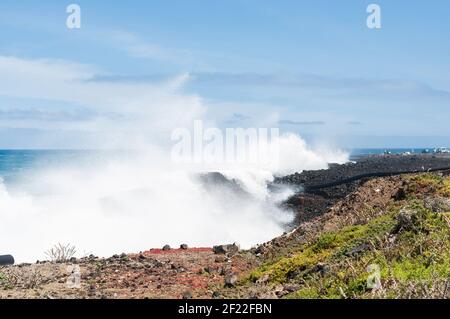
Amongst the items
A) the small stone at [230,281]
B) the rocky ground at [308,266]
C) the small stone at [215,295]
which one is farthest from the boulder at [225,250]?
the small stone at [215,295]

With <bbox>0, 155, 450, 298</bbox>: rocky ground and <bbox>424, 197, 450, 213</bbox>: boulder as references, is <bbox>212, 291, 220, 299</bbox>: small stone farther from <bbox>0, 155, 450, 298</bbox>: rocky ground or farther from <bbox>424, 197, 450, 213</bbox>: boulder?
<bbox>424, 197, 450, 213</bbox>: boulder

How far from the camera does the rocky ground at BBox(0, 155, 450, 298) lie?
797 centimetres

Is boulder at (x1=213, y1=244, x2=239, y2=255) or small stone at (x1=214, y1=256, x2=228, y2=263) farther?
boulder at (x1=213, y1=244, x2=239, y2=255)

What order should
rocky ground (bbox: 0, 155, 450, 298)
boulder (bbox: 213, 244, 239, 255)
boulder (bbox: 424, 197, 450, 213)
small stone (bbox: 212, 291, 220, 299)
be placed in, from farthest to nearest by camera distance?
boulder (bbox: 213, 244, 239, 255)
boulder (bbox: 424, 197, 450, 213)
small stone (bbox: 212, 291, 220, 299)
rocky ground (bbox: 0, 155, 450, 298)

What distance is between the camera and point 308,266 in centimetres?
1090

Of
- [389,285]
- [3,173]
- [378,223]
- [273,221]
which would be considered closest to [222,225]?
[273,221]

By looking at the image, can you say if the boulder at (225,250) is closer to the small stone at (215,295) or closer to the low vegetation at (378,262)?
the low vegetation at (378,262)

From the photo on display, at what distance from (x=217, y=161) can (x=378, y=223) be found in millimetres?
51304

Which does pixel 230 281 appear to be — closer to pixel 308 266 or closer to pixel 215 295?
pixel 215 295

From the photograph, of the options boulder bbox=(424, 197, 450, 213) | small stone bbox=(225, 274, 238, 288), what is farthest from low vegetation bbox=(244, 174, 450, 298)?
small stone bbox=(225, 274, 238, 288)

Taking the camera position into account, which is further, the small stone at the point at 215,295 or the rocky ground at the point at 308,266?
the small stone at the point at 215,295

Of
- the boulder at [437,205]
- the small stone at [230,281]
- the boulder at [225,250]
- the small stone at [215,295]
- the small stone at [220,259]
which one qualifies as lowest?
the small stone at [215,295]

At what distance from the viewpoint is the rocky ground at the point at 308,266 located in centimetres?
797
